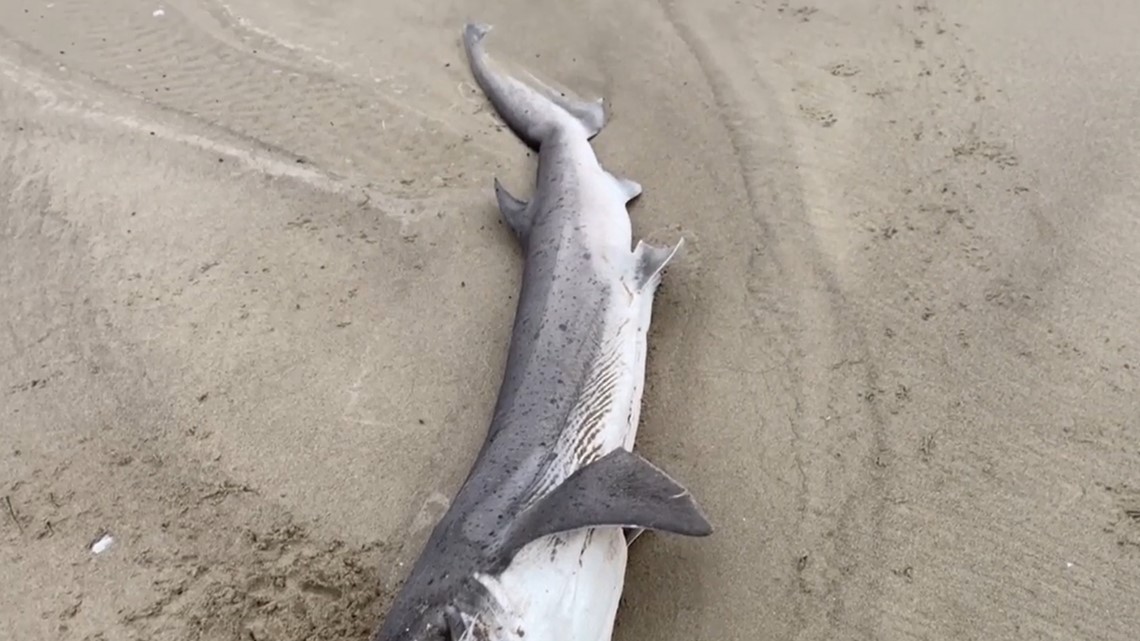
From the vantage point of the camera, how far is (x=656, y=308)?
4.45m

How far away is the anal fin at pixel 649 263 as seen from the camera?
424cm

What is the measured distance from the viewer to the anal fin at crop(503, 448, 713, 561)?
116 inches

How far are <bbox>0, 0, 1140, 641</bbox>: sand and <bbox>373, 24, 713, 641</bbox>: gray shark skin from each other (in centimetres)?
32

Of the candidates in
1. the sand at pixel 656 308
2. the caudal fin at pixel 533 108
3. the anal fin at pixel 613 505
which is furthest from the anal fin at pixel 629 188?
the anal fin at pixel 613 505

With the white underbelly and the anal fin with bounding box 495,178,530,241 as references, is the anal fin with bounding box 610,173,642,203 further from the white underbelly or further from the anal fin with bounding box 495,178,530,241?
the white underbelly

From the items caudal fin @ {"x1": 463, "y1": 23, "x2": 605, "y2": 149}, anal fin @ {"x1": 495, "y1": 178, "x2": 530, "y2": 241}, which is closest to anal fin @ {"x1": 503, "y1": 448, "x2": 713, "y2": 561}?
anal fin @ {"x1": 495, "y1": 178, "x2": 530, "y2": 241}

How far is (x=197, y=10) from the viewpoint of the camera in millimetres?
6371

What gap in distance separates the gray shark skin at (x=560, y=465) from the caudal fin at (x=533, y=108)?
525mm

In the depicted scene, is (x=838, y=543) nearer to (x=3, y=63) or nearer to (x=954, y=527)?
(x=954, y=527)

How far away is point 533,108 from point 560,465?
269 cm

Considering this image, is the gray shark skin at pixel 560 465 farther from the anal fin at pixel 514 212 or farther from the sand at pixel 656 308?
the sand at pixel 656 308

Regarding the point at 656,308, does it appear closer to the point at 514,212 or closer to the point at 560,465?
the point at 514,212

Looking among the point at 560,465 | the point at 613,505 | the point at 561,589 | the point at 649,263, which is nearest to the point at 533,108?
the point at 649,263

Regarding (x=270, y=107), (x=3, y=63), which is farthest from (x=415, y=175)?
(x=3, y=63)
